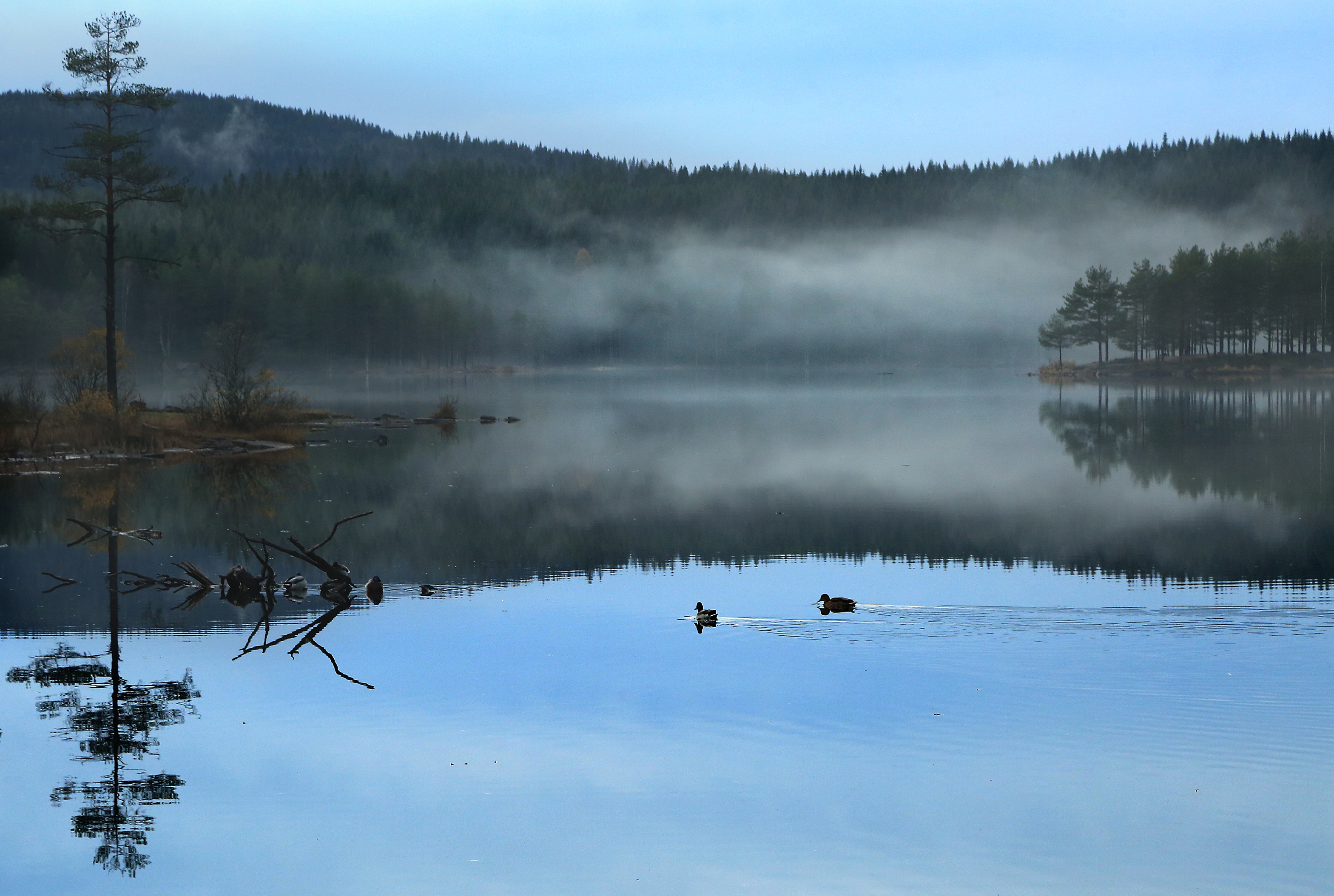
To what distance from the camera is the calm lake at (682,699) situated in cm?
1002

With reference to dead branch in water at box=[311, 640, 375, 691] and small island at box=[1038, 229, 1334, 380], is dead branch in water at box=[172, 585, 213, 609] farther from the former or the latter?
small island at box=[1038, 229, 1334, 380]

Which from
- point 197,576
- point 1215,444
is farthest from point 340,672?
point 1215,444

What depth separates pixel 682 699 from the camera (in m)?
14.4

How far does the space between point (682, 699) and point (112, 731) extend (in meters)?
5.59

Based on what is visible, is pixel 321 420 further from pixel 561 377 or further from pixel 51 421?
pixel 561 377

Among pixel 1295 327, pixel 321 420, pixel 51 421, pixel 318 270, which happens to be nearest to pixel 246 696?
pixel 51 421

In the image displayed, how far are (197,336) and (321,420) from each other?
10992 cm

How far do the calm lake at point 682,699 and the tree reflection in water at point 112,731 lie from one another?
0.16 ft

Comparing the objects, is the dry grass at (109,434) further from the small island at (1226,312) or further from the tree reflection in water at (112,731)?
the small island at (1226,312)

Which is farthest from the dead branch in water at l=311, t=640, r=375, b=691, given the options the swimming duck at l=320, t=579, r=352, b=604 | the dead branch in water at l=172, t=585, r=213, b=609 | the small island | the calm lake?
the small island

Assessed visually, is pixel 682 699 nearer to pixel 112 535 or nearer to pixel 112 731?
pixel 112 731

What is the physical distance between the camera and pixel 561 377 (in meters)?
196

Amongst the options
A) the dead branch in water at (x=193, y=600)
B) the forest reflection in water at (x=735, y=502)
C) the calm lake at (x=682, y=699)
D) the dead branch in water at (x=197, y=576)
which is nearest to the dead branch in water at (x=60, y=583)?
the calm lake at (x=682, y=699)

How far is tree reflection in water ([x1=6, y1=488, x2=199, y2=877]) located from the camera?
10.6 m
